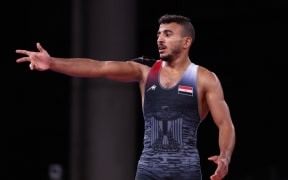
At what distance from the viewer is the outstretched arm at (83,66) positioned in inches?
217

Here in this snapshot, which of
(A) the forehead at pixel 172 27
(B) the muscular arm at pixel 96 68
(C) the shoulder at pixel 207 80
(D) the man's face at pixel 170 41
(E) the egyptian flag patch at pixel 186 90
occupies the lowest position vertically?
(E) the egyptian flag patch at pixel 186 90

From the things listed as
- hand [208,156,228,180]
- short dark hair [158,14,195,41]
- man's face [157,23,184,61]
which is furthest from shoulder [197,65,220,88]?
hand [208,156,228,180]

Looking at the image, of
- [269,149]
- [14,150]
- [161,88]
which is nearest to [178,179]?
[161,88]

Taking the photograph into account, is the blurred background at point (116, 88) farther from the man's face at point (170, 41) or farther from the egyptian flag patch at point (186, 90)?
the egyptian flag patch at point (186, 90)

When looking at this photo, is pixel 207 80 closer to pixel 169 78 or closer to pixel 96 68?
pixel 169 78

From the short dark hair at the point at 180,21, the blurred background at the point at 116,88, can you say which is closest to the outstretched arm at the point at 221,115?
the short dark hair at the point at 180,21

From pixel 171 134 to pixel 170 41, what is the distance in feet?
2.70

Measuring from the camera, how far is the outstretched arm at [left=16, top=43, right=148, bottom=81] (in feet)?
18.1

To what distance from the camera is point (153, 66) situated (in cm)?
586

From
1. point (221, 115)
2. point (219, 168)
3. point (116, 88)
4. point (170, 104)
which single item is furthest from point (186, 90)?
point (116, 88)

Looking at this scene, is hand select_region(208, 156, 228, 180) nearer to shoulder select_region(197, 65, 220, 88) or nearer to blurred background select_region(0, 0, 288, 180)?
shoulder select_region(197, 65, 220, 88)

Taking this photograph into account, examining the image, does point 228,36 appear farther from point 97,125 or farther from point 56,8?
point 97,125

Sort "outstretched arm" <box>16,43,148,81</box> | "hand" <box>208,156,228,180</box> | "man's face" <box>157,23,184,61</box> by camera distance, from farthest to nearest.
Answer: "man's face" <box>157,23,184,61</box>
"outstretched arm" <box>16,43,148,81</box>
"hand" <box>208,156,228,180</box>

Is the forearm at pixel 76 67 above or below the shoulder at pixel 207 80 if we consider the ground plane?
above
